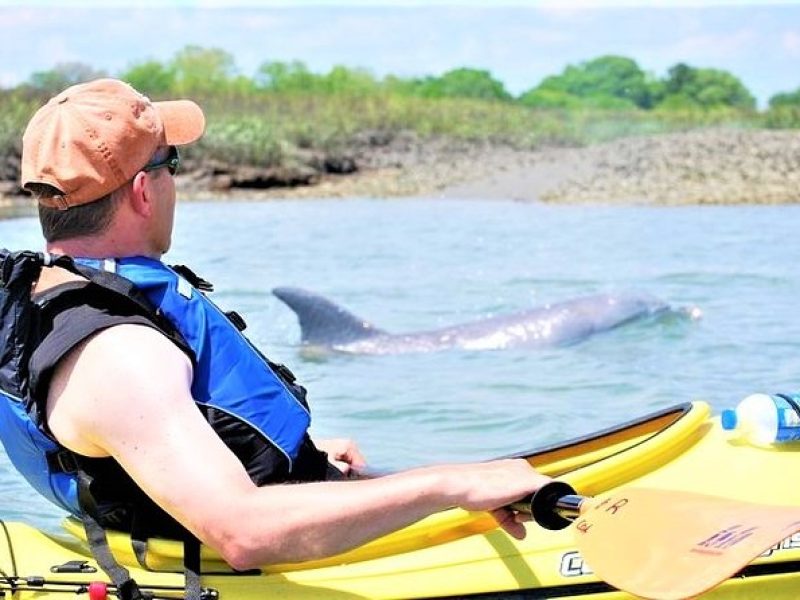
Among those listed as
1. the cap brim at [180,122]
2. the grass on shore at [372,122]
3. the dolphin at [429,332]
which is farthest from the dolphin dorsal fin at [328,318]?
the grass on shore at [372,122]

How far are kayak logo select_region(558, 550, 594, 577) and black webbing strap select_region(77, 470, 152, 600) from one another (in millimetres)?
792

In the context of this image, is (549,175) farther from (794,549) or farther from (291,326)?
(794,549)

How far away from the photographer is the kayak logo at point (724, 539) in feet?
8.39

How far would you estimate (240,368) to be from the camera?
296 centimetres

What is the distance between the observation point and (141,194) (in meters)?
2.91

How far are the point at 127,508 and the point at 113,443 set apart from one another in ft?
0.95

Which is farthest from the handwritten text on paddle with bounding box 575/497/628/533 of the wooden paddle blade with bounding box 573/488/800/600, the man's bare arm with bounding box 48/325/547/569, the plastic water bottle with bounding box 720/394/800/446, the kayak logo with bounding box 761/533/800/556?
the plastic water bottle with bounding box 720/394/800/446

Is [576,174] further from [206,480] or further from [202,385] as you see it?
[206,480]

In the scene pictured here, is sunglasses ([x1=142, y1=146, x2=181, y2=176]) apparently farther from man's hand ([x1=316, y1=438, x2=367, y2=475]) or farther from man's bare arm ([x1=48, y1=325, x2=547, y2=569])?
man's hand ([x1=316, y1=438, x2=367, y2=475])

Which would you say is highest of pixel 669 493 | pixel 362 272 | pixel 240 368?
pixel 240 368

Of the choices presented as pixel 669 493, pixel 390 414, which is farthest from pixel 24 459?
pixel 390 414

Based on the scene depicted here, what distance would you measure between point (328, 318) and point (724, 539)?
6.44 meters

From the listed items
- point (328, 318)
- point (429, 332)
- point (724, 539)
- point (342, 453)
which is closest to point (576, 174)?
point (429, 332)

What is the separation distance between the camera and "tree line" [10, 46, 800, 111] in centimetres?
3394
